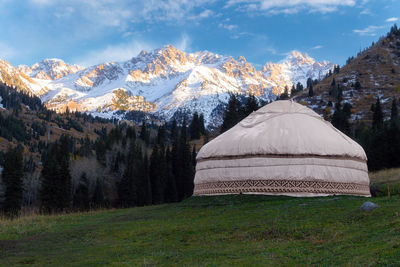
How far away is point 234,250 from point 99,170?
1954 inches

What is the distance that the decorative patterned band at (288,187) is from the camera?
16.6 metres

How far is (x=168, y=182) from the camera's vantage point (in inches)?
2003

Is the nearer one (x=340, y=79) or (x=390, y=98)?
(x=390, y=98)

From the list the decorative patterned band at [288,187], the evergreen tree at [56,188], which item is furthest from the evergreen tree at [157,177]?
the decorative patterned band at [288,187]

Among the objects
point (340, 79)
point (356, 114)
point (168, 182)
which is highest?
point (340, 79)

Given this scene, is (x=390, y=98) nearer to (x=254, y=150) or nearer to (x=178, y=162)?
(x=178, y=162)

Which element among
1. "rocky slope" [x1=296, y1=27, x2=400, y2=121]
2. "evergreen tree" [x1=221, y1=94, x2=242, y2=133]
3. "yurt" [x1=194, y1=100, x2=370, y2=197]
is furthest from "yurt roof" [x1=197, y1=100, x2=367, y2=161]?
"rocky slope" [x1=296, y1=27, x2=400, y2=121]

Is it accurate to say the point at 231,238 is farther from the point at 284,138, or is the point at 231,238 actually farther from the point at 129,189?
the point at 129,189

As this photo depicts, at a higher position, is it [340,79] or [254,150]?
[340,79]

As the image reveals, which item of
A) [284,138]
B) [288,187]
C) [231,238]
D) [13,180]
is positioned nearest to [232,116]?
[13,180]

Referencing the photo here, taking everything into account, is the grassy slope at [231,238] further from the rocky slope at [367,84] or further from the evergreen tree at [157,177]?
the rocky slope at [367,84]

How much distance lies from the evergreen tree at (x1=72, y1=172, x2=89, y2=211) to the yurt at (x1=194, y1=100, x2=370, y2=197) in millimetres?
30769

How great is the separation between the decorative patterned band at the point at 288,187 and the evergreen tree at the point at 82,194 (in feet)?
103

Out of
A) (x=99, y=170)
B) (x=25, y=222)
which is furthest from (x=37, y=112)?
(x=25, y=222)
